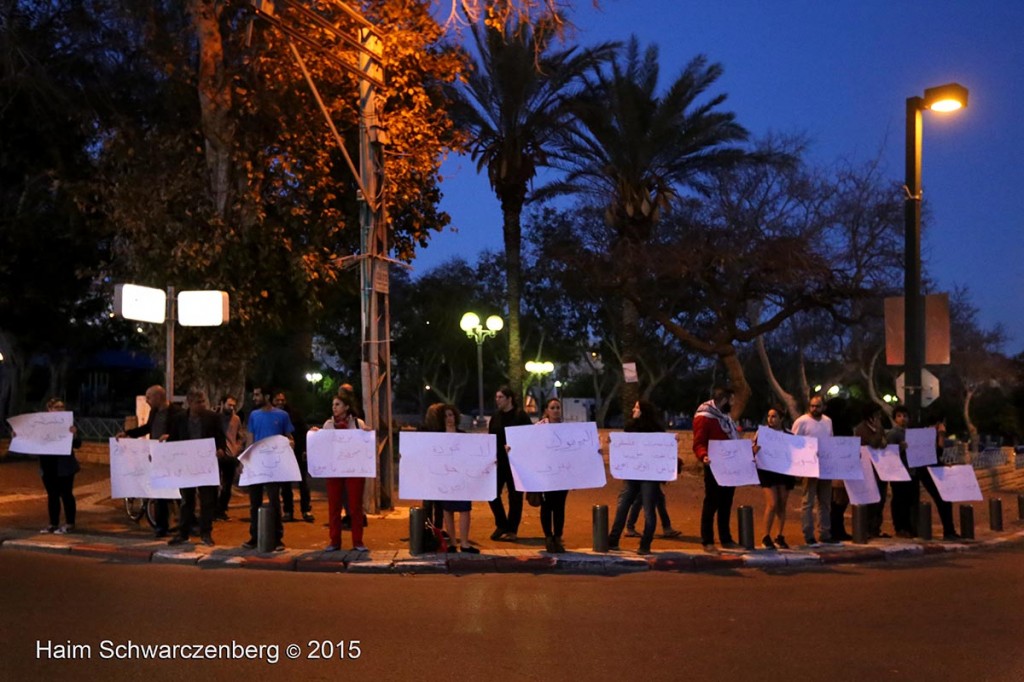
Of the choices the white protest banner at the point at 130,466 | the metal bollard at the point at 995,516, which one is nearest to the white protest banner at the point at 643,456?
the white protest banner at the point at 130,466

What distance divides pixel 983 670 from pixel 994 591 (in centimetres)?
340

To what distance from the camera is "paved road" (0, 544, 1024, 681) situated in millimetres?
6566

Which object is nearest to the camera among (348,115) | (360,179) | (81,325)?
(360,179)

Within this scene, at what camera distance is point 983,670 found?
6.62 meters

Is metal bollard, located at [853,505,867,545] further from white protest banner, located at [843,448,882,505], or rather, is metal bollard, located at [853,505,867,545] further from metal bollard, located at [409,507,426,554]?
metal bollard, located at [409,507,426,554]

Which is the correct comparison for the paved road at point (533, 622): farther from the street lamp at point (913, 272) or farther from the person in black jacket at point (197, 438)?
the street lamp at point (913, 272)

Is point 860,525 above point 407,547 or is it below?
above

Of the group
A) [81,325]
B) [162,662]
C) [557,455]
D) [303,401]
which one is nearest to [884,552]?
[557,455]

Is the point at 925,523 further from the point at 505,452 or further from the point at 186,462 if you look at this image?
the point at 186,462

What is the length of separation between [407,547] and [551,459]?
2048 mm

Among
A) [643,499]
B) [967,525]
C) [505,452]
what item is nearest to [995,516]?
[967,525]

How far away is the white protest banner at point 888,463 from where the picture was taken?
13133 mm

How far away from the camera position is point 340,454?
37.0 ft

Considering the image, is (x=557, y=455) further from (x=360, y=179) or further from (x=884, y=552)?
(x=360, y=179)
